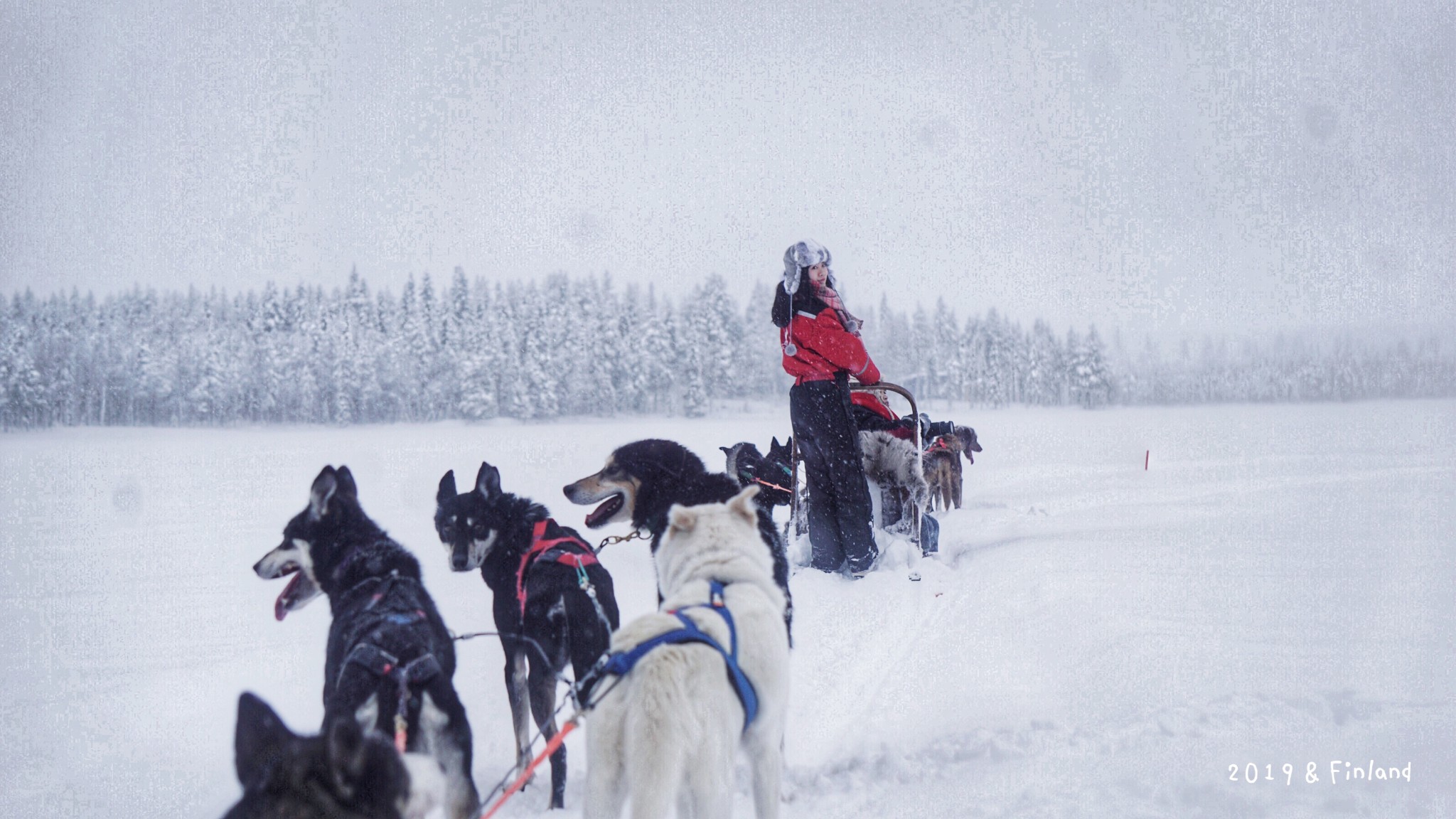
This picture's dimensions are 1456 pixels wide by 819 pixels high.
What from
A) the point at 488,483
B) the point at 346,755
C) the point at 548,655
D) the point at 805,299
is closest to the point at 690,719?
the point at 346,755

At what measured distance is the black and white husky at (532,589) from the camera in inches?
123

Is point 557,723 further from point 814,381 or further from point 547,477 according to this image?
point 547,477

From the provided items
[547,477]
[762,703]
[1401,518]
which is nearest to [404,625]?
[762,703]

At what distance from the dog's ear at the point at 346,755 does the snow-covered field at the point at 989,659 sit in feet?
6.27

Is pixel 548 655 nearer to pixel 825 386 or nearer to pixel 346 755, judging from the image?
pixel 346 755

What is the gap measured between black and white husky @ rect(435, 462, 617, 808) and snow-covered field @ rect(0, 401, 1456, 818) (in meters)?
0.38

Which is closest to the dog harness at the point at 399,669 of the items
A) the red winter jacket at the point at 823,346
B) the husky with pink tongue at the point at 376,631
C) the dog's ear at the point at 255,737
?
the husky with pink tongue at the point at 376,631

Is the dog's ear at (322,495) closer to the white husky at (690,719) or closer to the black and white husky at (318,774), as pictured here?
the white husky at (690,719)

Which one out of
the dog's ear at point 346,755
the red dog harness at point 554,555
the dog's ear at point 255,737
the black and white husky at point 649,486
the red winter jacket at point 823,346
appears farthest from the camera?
the red winter jacket at point 823,346

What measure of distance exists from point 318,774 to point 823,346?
4386 millimetres

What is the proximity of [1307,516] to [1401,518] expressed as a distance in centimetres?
84

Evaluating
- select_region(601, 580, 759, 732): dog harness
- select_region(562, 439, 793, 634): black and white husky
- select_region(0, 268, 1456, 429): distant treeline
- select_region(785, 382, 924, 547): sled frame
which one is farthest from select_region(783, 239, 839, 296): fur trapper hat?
select_region(0, 268, 1456, 429): distant treeline

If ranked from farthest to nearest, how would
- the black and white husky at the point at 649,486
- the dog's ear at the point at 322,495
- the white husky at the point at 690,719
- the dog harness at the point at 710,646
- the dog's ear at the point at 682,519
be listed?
1. the black and white husky at the point at 649,486
2. the dog's ear at the point at 322,495
3. the dog's ear at the point at 682,519
4. the dog harness at the point at 710,646
5. the white husky at the point at 690,719

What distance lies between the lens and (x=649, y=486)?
405cm
